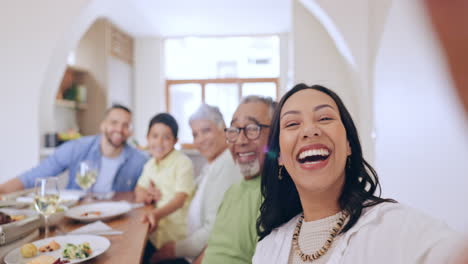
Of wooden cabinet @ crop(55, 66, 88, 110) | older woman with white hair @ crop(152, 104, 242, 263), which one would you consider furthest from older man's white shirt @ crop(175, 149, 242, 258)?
wooden cabinet @ crop(55, 66, 88, 110)

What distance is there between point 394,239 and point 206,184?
1.08m

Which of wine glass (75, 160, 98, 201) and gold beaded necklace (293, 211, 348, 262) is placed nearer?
gold beaded necklace (293, 211, 348, 262)

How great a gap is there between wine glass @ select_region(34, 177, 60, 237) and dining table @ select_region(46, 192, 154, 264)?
0.08 metres

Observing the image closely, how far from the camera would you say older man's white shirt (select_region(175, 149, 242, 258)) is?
156 cm

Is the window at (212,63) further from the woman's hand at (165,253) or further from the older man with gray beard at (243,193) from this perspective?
the older man with gray beard at (243,193)

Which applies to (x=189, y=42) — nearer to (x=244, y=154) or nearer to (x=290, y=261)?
(x=244, y=154)

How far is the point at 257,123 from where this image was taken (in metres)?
1.30

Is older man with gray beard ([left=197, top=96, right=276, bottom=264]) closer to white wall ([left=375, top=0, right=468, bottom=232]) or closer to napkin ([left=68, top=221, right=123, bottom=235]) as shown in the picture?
napkin ([left=68, top=221, right=123, bottom=235])

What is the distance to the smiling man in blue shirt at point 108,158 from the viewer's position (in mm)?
2264

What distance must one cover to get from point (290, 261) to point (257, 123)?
575 millimetres

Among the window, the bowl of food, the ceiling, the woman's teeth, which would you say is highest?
the ceiling

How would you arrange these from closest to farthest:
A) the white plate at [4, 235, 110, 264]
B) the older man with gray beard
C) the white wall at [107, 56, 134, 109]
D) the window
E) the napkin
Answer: the white plate at [4, 235, 110, 264], the older man with gray beard, the napkin, the white wall at [107, 56, 134, 109], the window

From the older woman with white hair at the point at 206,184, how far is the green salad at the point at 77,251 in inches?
26.0

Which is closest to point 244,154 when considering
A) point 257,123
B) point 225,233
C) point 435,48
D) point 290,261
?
point 257,123
